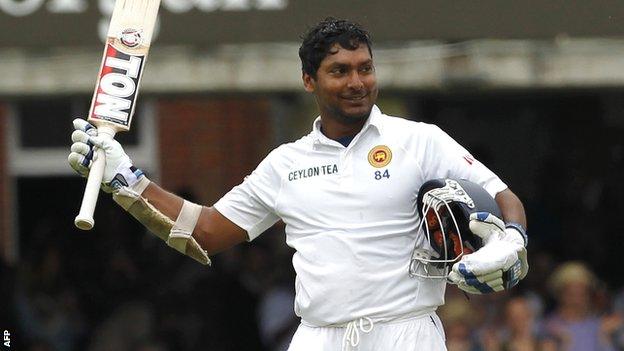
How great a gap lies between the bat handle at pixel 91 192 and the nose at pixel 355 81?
2.71ft

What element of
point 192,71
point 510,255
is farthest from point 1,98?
point 510,255

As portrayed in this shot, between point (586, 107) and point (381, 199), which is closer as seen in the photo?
point (381, 199)

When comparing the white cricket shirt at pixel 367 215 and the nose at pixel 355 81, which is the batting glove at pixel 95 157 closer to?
the white cricket shirt at pixel 367 215

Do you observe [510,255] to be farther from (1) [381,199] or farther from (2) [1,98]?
(2) [1,98]

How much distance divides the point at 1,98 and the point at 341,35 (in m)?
3.49

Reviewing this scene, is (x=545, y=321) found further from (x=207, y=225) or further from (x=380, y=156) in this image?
(x=380, y=156)

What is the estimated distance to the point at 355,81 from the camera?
500 cm

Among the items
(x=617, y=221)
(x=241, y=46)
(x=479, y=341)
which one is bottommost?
(x=479, y=341)

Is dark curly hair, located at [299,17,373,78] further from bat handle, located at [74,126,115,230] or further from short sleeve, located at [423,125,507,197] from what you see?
bat handle, located at [74,126,115,230]

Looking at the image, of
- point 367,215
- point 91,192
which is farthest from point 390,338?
point 91,192

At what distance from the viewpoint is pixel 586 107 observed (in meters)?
11.0

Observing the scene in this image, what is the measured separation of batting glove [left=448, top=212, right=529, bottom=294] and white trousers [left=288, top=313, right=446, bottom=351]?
0.98 feet

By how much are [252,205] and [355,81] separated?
1.98ft

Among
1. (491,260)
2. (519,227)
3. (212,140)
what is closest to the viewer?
(491,260)
